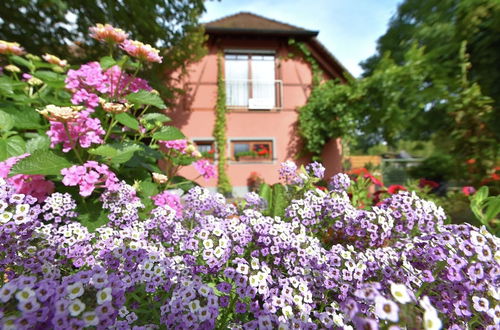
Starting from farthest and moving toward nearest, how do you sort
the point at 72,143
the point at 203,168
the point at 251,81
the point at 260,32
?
the point at 251,81 → the point at 260,32 → the point at 203,168 → the point at 72,143

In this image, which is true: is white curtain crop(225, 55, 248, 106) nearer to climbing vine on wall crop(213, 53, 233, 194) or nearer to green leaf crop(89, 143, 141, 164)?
climbing vine on wall crop(213, 53, 233, 194)

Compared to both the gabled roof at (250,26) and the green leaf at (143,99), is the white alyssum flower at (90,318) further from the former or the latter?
the gabled roof at (250,26)

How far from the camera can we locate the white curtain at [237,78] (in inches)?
415

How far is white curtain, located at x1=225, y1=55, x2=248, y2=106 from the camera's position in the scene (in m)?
10.5

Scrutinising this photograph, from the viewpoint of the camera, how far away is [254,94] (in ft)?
35.0

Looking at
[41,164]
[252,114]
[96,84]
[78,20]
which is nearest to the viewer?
[41,164]

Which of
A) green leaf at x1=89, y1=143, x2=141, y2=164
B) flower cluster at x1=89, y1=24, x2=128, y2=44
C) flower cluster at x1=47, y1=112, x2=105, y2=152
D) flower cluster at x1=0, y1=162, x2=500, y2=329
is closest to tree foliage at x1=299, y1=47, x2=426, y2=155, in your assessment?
flower cluster at x1=89, y1=24, x2=128, y2=44

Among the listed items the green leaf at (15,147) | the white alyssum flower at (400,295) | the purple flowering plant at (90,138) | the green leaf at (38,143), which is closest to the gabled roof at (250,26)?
the purple flowering plant at (90,138)

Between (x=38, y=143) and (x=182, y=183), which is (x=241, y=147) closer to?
(x=182, y=183)

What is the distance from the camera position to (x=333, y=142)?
1089 centimetres

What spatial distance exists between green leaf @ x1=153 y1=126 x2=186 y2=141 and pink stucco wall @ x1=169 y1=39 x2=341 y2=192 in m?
8.06

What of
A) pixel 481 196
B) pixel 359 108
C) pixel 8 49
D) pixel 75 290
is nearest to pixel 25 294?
pixel 75 290

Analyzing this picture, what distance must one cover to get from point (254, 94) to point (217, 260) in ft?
33.3

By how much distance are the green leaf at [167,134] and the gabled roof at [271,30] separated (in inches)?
347
